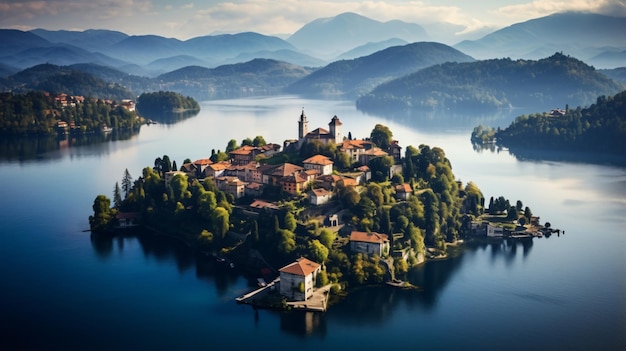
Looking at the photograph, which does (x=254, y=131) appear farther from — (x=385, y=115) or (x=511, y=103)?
(x=511, y=103)

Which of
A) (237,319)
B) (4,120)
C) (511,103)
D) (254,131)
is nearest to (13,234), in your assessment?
(237,319)

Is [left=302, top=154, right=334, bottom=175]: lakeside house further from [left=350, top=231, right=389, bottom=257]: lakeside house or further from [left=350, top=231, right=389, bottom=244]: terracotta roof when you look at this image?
[left=350, top=231, right=389, bottom=257]: lakeside house

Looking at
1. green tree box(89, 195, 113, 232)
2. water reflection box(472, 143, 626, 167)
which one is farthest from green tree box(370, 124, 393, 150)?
water reflection box(472, 143, 626, 167)

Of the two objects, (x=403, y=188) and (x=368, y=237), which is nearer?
(x=368, y=237)

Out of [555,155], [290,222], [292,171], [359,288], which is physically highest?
[292,171]

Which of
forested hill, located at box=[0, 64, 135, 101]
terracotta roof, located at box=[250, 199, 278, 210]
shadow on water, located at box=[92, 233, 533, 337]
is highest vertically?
forested hill, located at box=[0, 64, 135, 101]

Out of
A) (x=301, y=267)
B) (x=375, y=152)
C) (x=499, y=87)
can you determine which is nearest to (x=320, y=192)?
(x=301, y=267)

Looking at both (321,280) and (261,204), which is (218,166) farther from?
(321,280)
